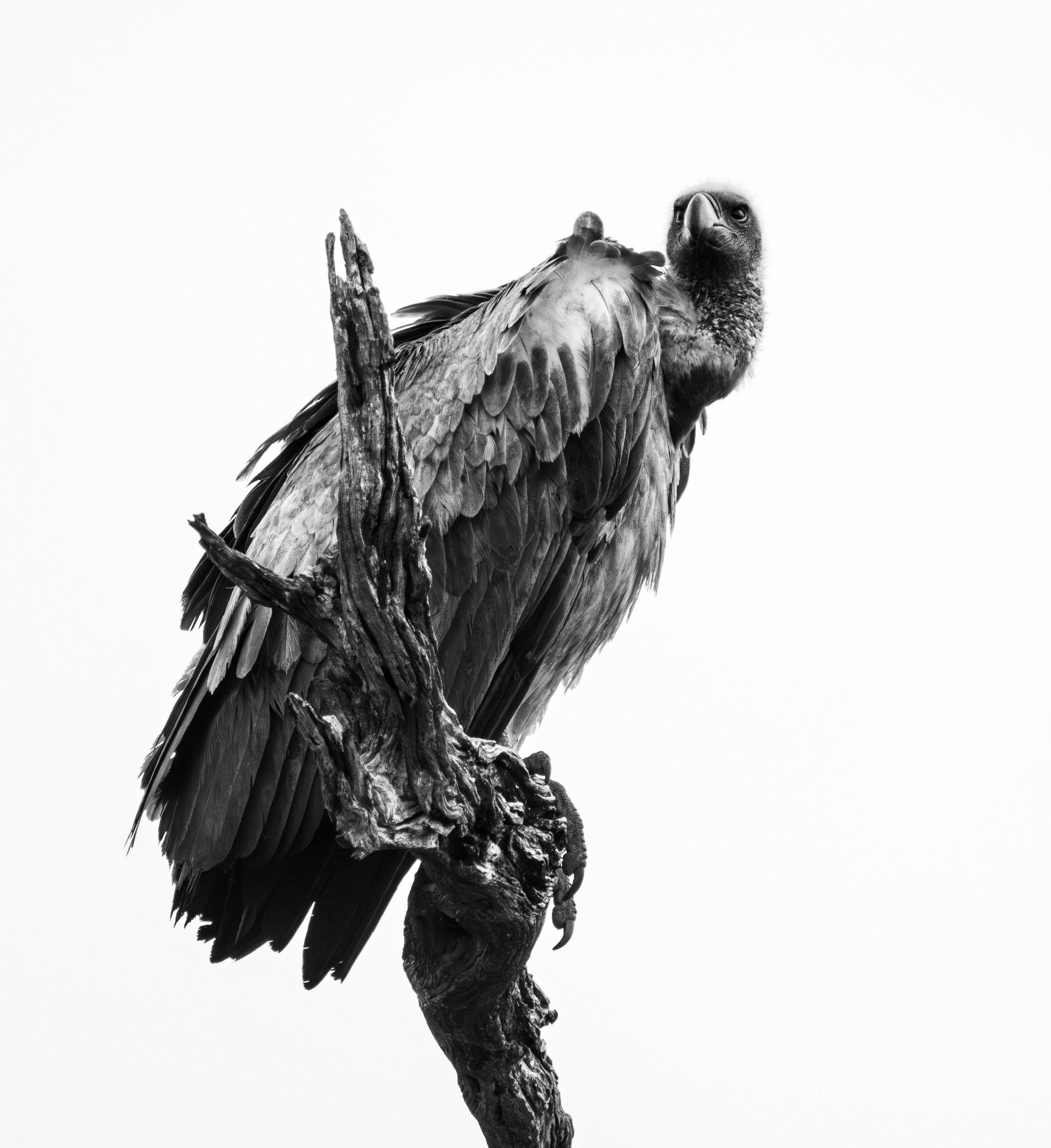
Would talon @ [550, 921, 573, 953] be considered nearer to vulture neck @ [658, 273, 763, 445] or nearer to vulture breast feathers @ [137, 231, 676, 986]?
vulture breast feathers @ [137, 231, 676, 986]

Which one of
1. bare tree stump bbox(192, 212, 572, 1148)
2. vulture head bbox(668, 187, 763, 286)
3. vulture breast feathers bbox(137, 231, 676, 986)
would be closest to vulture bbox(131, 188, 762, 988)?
vulture breast feathers bbox(137, 231, 676, 986)

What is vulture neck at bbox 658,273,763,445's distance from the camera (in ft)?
17.4

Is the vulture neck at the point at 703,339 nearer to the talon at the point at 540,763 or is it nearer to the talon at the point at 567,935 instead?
the talon at the point at 540,763

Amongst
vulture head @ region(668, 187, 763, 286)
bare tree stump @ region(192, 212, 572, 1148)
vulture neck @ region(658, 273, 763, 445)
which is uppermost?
vulture head @ region(668, 187, 763, 286)

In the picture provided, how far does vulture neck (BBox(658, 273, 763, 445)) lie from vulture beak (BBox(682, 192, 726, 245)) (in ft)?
0.56

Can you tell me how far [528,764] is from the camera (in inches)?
191

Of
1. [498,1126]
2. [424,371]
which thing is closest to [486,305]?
[424,371]

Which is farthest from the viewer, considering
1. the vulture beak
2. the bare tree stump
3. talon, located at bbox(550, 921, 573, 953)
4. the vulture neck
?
the vulture beak

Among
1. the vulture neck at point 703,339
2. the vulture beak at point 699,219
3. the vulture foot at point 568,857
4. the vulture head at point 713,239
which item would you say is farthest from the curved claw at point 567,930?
the vulture beak at point 699,219

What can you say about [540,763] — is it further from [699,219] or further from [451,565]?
[699,219]

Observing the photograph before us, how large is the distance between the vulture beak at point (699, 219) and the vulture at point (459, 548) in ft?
1.15

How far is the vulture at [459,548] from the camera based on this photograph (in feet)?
15.8

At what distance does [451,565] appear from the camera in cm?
498

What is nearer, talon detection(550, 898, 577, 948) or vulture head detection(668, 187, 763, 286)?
talon detection(550, 898, 577, 948)
